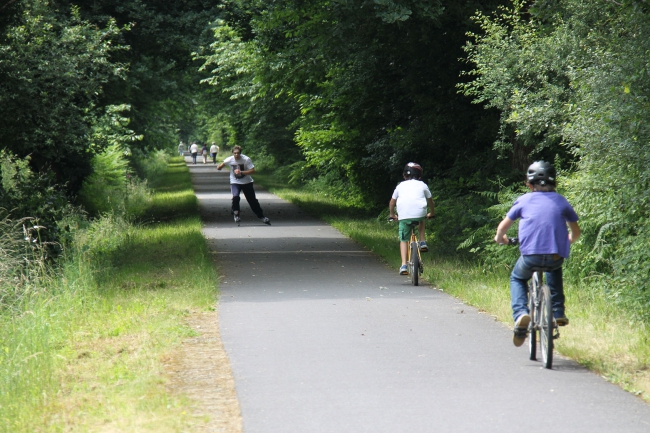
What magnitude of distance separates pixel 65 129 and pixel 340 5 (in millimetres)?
6169

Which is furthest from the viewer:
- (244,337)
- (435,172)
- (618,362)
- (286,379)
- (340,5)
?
(435,172)

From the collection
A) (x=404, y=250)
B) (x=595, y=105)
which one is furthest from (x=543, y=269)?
(x=404, y=250)

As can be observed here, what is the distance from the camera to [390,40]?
1819cm

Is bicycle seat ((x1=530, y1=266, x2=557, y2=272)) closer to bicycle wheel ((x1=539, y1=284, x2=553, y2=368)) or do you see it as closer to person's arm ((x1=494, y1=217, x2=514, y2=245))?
bicycle wheel ((x1=539, y1=284, x2=553, y2=368))

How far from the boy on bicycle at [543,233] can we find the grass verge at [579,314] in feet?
1.82

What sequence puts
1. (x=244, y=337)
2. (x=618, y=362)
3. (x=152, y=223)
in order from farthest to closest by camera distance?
1. (x=152, y=223)
2. (x=244, y=337)
3. (x=618, y=362)

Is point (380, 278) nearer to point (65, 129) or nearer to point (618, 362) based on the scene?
point (618, 362)

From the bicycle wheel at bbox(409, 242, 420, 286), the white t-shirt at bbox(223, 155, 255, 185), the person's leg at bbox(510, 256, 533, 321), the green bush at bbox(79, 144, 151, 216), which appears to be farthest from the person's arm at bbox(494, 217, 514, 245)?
the green bush at bbox(79, 144, 151, 216)

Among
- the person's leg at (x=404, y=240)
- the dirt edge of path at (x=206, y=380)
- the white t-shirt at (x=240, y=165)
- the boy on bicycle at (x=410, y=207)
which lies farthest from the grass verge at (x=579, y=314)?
the white t-shirt at (x=240, y=165)

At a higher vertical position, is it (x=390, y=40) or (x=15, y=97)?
(x=390, y=40)

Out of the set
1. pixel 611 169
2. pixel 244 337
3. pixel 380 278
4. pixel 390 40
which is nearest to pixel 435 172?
pixel 390 40

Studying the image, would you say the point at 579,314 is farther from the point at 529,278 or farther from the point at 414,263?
the point at 414,263

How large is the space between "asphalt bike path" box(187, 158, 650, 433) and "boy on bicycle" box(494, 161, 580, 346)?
0.45 metres

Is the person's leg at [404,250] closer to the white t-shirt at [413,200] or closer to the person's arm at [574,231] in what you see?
the white t-shirt at [413,200]
